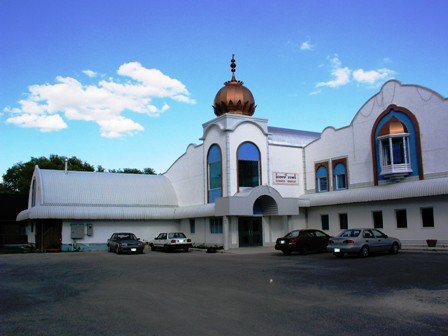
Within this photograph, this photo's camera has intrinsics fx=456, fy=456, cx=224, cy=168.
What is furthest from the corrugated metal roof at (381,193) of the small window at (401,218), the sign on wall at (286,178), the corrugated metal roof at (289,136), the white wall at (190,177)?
the white wall at (190,177)

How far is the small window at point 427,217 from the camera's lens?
2767 centimetres

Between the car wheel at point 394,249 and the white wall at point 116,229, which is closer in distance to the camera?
the car wheel at point 394,249

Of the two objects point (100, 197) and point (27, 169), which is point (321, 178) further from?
point (27, 169)

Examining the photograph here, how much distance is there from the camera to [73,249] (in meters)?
36.8

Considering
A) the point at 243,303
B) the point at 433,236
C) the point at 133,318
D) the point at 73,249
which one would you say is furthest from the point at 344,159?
the point at 133,318

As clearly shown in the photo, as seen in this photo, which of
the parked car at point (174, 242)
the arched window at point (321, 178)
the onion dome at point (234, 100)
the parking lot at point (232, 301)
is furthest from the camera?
the onion dome at point (234, 100)

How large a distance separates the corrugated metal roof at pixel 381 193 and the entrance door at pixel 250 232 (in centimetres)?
395

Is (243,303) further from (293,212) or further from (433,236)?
(293,212)

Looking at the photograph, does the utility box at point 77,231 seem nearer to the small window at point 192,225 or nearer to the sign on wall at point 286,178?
the small window at point 192,225

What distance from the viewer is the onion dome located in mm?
37719

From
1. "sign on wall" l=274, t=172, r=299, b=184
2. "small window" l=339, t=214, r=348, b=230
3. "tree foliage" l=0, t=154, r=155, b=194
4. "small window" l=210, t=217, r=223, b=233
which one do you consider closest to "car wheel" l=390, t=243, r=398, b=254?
"small window" l=339, t=214, r=348, b=230

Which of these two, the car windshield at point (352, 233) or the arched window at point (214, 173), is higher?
the arched window at point (214, 173)

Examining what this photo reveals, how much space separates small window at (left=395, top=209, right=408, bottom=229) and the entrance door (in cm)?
1005

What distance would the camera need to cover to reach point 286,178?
1468 inches
